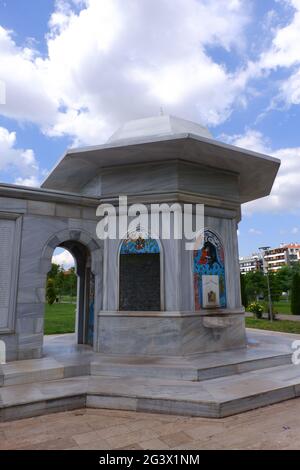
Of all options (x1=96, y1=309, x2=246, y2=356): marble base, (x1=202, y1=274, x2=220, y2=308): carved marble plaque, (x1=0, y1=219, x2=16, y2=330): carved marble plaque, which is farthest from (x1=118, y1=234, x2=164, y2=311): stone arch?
(x1=0, y1=219, x2=16, y2=330): carved marble plaque

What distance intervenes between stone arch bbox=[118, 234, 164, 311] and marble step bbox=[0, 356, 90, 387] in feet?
5.04

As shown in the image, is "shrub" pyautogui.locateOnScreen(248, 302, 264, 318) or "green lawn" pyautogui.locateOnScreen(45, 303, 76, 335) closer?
"green lawn" pyautogui.locateOnScreen(45, 303, 76, 335)

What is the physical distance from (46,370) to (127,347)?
5.77 ft

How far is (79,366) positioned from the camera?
5832 mm

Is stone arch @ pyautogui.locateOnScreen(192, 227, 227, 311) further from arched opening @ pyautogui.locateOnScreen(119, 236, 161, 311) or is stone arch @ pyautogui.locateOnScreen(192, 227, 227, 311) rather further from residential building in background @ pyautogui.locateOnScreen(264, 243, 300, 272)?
residential building in background @ pyautogui.locateOnScreen(264, 243, 300, 272)

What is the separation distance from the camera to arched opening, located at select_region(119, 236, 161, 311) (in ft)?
22.4

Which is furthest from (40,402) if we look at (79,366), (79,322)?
(79,322)

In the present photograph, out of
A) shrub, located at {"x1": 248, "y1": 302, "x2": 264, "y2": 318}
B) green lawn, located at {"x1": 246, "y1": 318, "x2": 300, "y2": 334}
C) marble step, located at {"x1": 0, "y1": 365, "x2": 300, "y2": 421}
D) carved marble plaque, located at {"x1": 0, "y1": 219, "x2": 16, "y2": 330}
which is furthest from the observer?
shrub, located at {"x1": 248, "y1": 302, "x2": 264, "y2": 318}

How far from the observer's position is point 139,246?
7105 millimetres

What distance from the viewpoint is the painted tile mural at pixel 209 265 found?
23.0 ft

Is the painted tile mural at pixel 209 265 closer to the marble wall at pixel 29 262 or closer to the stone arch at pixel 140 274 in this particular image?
the stone arch at pixel 140 274

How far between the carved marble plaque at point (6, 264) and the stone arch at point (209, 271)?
389 cm

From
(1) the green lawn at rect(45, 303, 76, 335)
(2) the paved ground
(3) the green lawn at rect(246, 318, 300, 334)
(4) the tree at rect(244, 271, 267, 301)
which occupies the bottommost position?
(2) the paved ground

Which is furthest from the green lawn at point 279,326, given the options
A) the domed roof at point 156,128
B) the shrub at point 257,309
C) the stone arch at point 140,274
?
the domed roof at point 156,128
